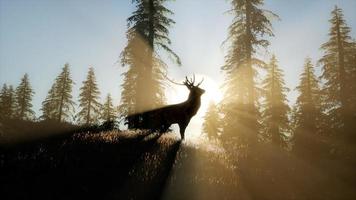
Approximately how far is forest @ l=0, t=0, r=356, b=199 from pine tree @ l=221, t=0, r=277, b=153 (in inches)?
3.1

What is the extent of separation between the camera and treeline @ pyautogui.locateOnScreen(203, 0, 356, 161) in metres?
28.2

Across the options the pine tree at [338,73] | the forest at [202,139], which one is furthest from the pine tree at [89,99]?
the pine tree at [338,73]

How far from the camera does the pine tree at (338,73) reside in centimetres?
3003

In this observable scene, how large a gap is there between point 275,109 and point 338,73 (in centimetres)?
791

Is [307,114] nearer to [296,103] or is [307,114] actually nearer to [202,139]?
[296,103]

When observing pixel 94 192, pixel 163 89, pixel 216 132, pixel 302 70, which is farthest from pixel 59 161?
pixel 216 132

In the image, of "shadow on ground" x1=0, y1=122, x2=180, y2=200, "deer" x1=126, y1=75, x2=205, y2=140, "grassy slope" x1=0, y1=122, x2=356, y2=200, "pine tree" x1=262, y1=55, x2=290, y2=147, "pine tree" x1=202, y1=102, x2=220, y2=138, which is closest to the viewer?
"shadow on ground" x1=0, y1=122, x2=180, y2=200

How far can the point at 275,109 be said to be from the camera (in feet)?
125

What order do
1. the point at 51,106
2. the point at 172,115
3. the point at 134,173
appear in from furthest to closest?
the point at 51,106 < the point at 172,115 < the point at 134,173

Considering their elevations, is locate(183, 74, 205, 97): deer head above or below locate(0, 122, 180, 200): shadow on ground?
above

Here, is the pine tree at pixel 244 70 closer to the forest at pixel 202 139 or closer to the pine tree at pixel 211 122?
the forest at pixel 202 139

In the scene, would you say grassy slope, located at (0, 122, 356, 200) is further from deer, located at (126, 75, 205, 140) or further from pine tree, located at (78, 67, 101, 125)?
pine tree, located at (78, 67, 101, 125)

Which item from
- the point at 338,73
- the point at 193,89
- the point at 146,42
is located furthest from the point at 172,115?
the point at 338,73

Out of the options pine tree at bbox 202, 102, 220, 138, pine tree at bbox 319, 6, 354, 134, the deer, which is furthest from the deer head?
pine tree at bbox 202, 102, 220, 138
